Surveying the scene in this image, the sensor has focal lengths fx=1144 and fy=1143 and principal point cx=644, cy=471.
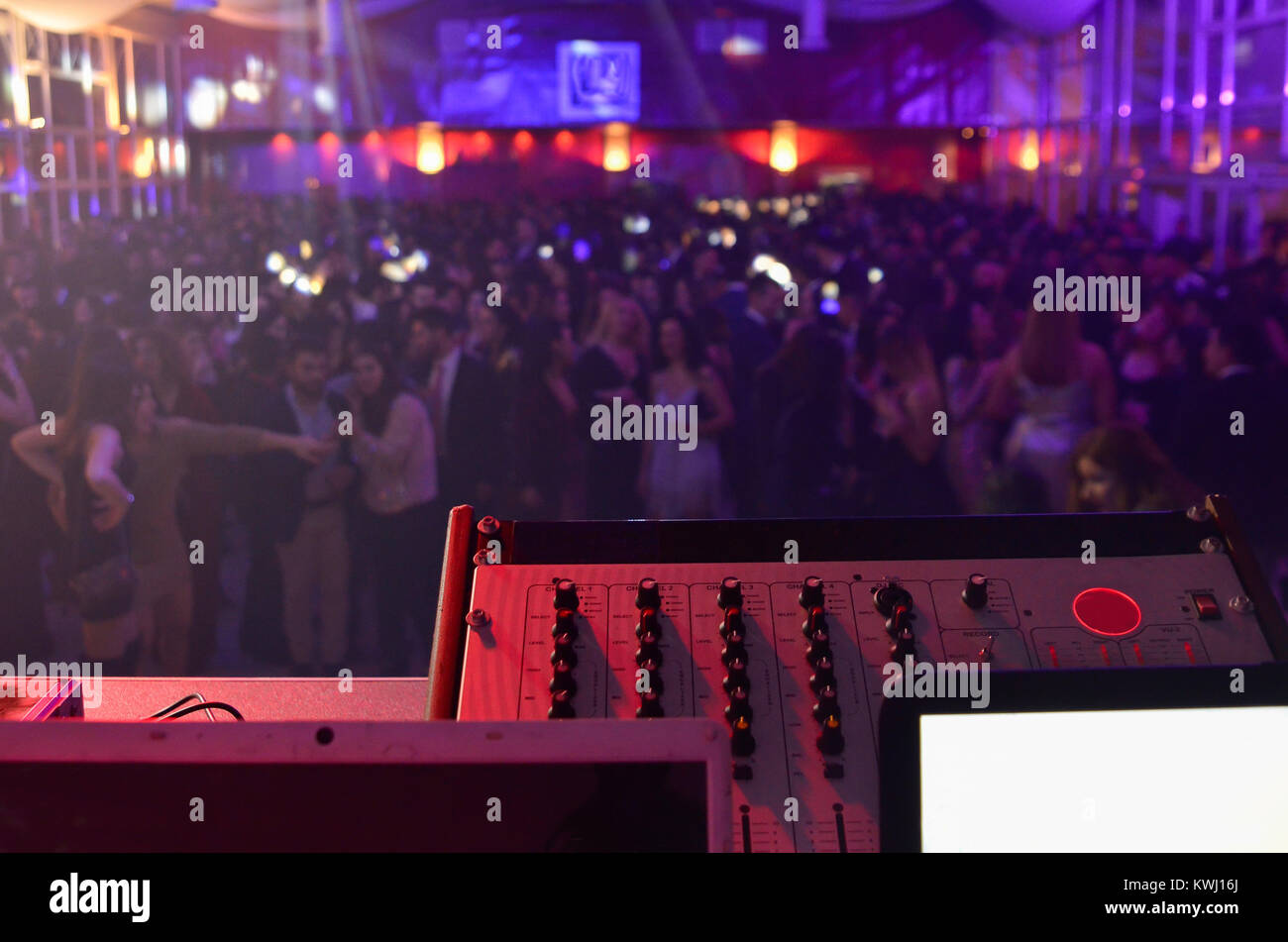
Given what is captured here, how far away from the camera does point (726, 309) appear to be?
4.60 meters

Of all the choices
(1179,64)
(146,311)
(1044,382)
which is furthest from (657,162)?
(1044,382)

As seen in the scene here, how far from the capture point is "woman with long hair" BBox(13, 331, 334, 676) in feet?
11.2

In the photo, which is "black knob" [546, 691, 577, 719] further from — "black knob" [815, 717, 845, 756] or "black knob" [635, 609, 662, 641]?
"black knob" [815, 717, 845, 756]

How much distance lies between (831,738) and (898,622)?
0.12 m

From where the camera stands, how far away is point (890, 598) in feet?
3.22

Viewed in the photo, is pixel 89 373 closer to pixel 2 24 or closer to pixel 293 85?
pixel 2 24

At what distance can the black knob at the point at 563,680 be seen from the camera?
944 millimetres

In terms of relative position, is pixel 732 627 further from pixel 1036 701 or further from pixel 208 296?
pixel 208 296

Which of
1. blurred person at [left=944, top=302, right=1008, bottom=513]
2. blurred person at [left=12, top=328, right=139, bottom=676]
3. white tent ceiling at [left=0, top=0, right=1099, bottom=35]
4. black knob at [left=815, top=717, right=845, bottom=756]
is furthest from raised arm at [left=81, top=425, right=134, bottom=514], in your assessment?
white tent ceiling at [left=0, top=0, right=1099, bottom=35]

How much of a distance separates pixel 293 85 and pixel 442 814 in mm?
18841

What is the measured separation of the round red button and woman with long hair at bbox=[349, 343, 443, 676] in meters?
2.92

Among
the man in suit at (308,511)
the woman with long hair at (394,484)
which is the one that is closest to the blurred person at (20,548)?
the man in suit at (308,511)
